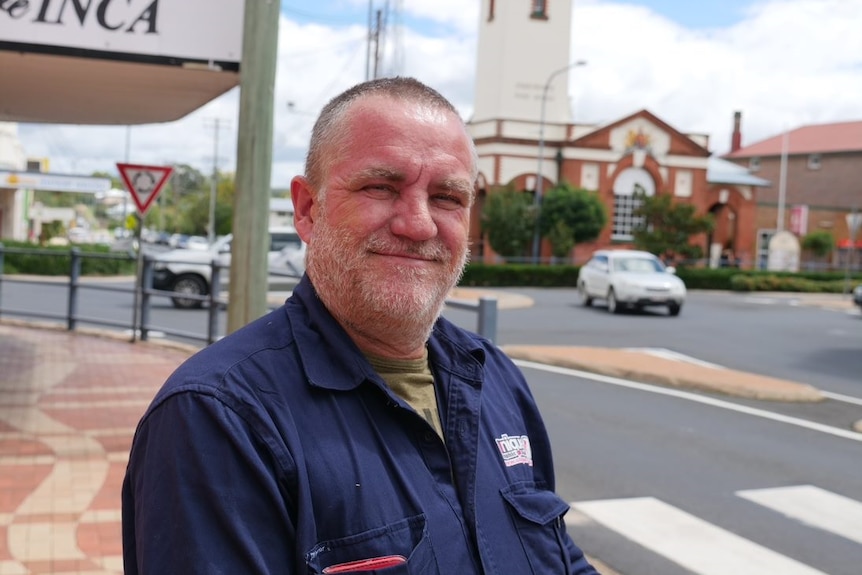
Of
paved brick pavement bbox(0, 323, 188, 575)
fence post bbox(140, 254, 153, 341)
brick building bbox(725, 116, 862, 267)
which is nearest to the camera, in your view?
paved brick pavement bbox(0, 323, 188, 575)

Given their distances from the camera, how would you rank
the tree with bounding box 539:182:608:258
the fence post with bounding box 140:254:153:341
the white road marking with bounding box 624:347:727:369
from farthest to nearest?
1. the tree with bounding box 539:182:608:258
2. the white road marking with bounding box 624:347:727:369
3. the fence post with bounding box 140:254:153:341

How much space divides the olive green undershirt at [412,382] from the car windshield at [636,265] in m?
23.8

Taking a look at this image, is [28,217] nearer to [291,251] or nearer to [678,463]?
[291,251]

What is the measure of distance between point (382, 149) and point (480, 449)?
2.12 feet

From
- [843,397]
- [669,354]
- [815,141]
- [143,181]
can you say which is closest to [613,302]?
[669,354]

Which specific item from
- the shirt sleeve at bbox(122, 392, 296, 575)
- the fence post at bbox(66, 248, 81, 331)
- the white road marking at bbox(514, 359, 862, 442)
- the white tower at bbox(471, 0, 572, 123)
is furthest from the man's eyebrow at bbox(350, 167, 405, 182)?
the white tower at bbox(471, 0, 572, 123)

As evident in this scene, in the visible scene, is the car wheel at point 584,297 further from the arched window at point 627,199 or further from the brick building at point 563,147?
the arched window at point 627,199

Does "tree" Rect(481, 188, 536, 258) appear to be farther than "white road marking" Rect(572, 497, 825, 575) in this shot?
Yes

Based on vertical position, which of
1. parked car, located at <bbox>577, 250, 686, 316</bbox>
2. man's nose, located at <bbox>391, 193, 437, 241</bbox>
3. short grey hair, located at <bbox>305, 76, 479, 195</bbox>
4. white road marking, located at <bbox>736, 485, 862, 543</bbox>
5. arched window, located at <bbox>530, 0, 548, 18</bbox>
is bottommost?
white road marking, located at <bbox>736, 485, 862, 543</bbox>

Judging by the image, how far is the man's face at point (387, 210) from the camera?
192 centimetres

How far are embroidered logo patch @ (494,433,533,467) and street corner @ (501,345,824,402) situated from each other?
9929 mm

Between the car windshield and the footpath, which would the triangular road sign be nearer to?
the footpath

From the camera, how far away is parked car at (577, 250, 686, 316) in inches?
957

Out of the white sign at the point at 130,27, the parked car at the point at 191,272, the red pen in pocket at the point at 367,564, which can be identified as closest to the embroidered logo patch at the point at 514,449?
the red pen in pocket at the point at 367,564
